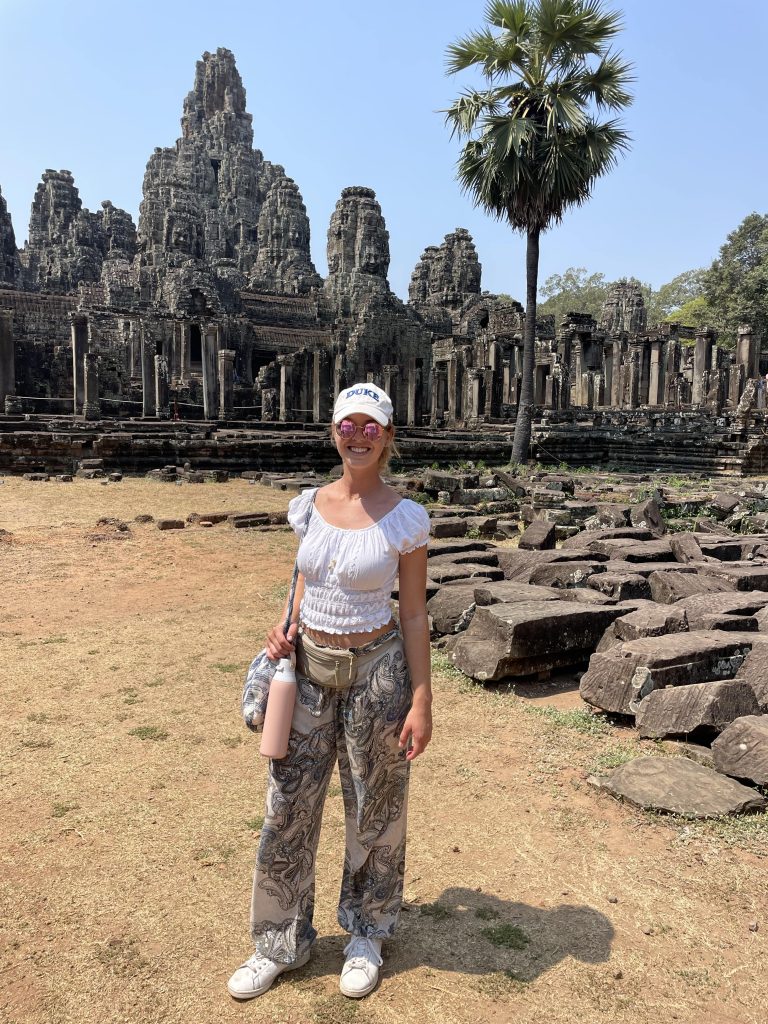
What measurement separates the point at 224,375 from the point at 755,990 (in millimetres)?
28681

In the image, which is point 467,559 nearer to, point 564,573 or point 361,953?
point 564,573

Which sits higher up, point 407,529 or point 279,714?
point 407,529

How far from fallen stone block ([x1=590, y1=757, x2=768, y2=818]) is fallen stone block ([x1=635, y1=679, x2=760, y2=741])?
266mm

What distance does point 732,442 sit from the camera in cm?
2295

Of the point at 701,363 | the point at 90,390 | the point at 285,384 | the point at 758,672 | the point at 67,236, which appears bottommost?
the point at 758,672

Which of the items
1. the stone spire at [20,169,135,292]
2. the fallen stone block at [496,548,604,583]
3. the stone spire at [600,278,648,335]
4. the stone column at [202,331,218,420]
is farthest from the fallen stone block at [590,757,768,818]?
the stone spire at [20,169,135,292]

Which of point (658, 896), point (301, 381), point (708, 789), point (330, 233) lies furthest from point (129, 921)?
point (330, 233)

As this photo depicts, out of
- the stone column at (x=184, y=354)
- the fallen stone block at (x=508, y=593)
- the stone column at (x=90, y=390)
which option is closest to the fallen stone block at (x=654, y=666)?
the fallen stone block at (x=508, y=593)

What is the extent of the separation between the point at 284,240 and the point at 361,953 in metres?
62.4

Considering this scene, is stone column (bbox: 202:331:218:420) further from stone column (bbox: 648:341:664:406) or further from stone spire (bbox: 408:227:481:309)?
stone spire (bbox: 408:227:481:309)

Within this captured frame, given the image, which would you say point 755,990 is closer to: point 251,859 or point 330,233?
point 251,859

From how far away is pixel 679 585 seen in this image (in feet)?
20.5

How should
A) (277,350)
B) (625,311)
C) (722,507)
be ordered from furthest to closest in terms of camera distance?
(625,311)
(277,350)
(722,507)

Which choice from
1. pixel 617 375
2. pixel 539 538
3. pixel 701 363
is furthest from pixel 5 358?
pixel 701 363
